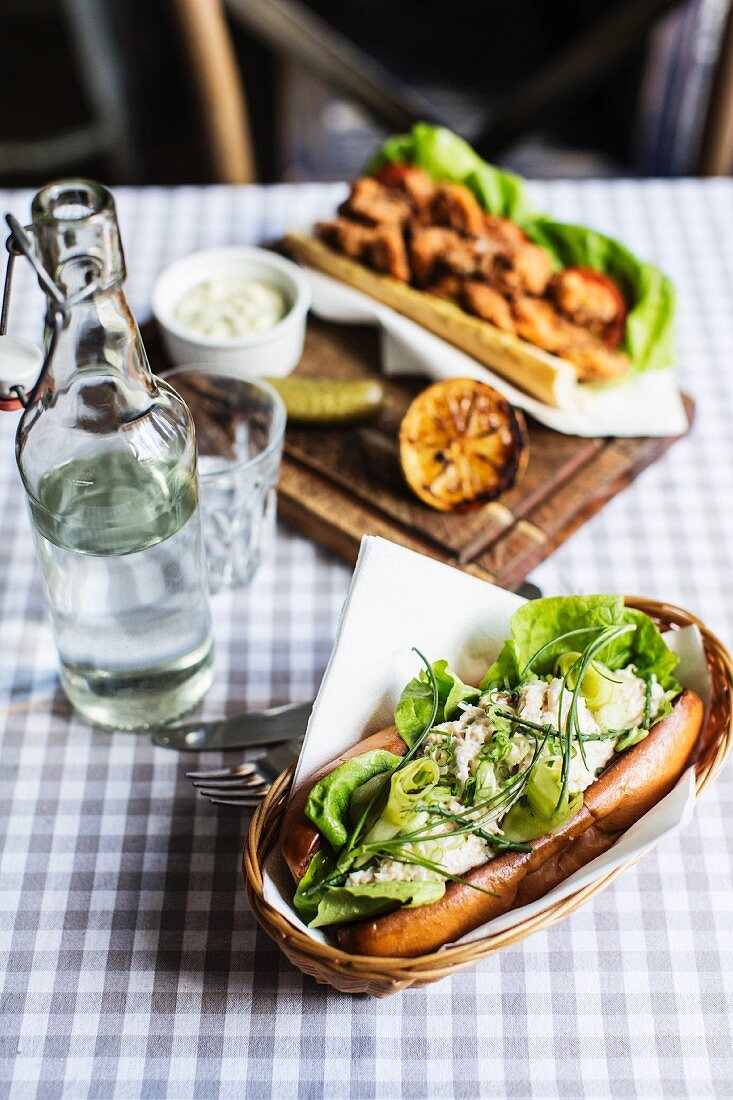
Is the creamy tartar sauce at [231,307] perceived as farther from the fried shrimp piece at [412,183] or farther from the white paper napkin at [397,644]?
the white paper napkin at [397,644]

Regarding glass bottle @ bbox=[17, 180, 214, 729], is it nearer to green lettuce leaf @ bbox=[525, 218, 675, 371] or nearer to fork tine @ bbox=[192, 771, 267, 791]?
fork tine @ bbox=[192, 771, 267, 791]

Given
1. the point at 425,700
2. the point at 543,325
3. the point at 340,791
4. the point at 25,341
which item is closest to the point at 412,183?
the point at 543,325

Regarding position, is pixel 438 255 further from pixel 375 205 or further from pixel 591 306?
pixel 591 306

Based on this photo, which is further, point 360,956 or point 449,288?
point 449,288

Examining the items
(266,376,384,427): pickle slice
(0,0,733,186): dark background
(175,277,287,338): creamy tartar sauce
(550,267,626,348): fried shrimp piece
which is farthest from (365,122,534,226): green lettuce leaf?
(0,0,733,186): dark background

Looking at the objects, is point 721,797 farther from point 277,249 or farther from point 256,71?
point 256,71
